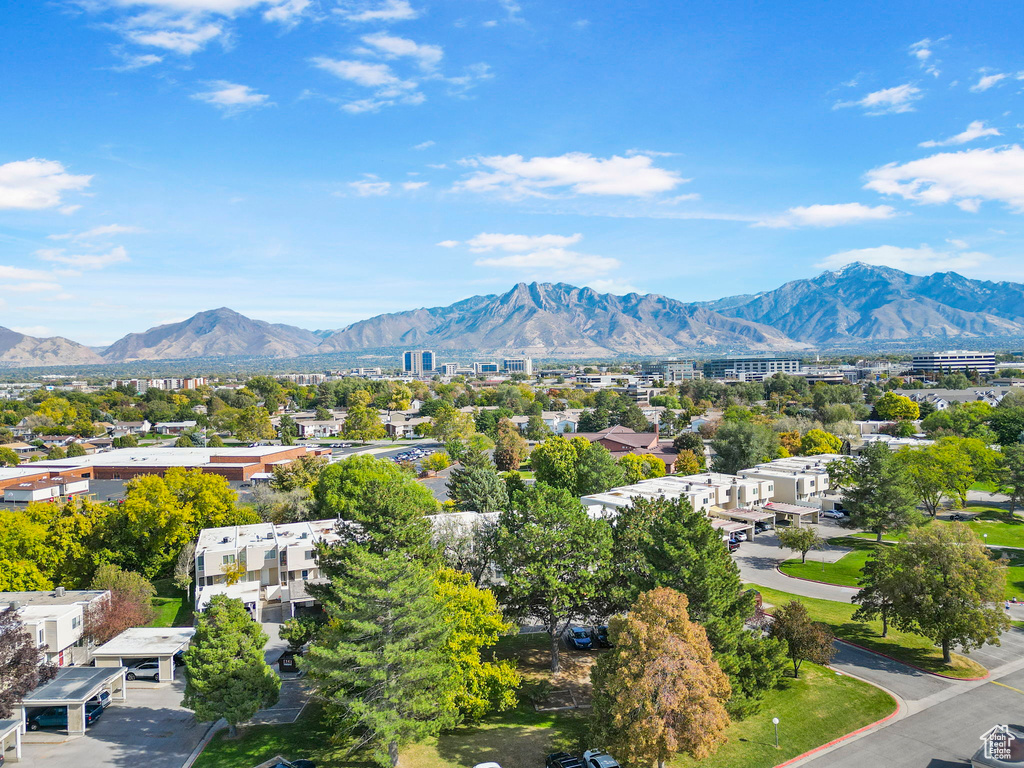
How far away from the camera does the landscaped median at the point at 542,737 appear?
17.2 m

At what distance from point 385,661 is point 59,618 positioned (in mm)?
14369

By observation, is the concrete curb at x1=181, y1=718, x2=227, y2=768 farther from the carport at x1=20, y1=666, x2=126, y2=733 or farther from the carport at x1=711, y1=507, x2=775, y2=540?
the carport at x1=711, y1=507, x2=775, y2=540

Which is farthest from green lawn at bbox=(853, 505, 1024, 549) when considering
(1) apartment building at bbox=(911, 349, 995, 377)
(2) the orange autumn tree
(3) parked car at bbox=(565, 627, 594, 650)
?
(1) apartment building at bbox=(911, 349, 995, 377)

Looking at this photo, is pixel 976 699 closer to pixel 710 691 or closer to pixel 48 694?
pixel 710 691

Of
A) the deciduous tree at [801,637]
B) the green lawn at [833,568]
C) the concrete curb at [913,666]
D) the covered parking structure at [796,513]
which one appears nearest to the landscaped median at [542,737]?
the deciduous tree at [801,637]

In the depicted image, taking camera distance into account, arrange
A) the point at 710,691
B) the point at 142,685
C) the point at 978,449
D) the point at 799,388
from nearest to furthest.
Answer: the point at 710,691 → the point at 142,685 → the point at 978,449 → the point at 799,388

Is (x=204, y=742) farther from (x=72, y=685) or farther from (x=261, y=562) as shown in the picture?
(x=261, y=562)

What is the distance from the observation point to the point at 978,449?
146 feet

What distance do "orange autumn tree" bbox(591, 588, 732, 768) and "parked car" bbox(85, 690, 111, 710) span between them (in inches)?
628

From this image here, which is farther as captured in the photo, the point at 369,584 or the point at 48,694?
the point at 48,694

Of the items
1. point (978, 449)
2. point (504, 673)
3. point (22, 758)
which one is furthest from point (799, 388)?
point (22, 758)

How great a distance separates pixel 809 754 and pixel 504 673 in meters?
8.71

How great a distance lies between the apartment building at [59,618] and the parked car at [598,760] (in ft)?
60.4

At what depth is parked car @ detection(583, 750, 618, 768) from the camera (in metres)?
16.1
